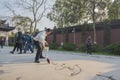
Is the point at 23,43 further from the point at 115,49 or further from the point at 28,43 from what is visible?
the point at 115,49

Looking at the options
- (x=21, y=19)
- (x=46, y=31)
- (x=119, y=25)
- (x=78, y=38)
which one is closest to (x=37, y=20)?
(x=21, y=19)

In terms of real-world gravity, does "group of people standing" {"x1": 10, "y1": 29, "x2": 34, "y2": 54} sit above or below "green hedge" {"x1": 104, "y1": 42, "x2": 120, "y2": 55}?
above

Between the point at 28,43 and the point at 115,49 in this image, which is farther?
the point at 115,49

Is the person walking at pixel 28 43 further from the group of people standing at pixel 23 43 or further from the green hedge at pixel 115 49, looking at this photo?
the green hedge at pixel 115 49

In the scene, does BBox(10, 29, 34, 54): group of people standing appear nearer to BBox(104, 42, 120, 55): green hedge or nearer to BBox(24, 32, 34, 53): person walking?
BBox(24, 32, 34, 53): person walking

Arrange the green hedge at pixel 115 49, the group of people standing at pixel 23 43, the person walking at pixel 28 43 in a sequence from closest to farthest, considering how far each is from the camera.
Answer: the group of people standing at pixel 23 43
the person walking at pixel 28 43
the green hedge at pixel 115 49

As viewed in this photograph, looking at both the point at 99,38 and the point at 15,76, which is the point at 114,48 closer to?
the point at 99,38

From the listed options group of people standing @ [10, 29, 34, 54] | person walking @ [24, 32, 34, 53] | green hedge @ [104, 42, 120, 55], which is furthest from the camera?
green hedge @ [104, 42, 120, 55]

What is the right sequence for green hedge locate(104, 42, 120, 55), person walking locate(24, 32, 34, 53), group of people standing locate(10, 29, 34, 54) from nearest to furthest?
1. group of people standing locate(10, 29, 34, 54)
2. person walking locate(24, 32, 34, 53)
3. green hedge locate(104, 42, 120, 55)

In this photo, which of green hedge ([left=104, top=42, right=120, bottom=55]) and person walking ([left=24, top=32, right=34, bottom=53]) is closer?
person walking ([left=24, top=32, right=34, bottom=53])

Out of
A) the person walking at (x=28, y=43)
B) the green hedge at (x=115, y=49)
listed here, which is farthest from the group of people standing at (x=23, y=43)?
the green hedge at (x=115, y=49)

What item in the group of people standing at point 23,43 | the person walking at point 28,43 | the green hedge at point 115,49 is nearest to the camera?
the group of people standing at point 23,43

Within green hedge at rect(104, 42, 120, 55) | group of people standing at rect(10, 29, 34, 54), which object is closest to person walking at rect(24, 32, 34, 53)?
group of people standing at rect(10, 29, 34, 54)

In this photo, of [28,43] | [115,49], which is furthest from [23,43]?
[115,49]
